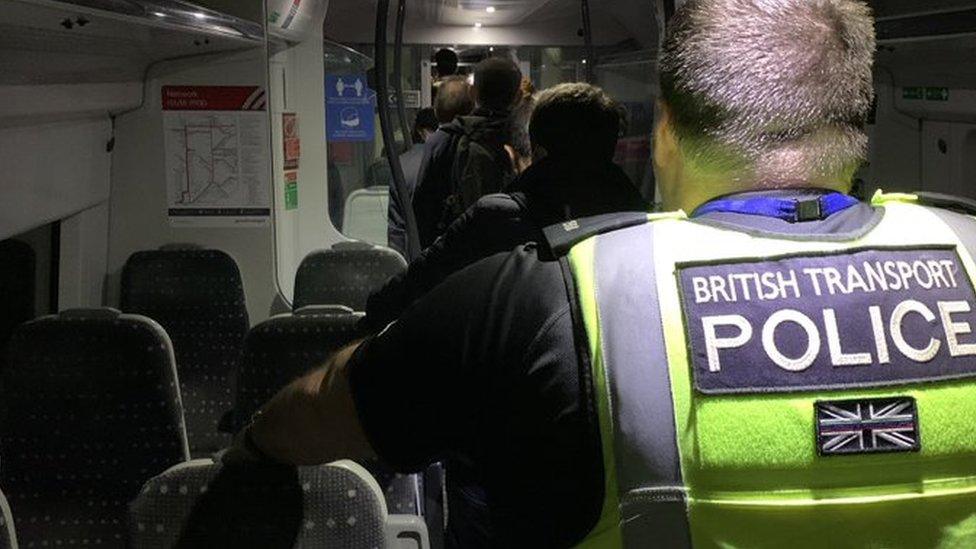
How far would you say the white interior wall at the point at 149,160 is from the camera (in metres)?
4.76

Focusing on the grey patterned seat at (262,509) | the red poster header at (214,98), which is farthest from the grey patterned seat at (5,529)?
the red poster header at (214,98)

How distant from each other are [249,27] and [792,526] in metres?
3.55

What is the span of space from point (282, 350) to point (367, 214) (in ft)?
12.1

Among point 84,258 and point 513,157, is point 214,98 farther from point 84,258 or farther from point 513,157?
point 513,157

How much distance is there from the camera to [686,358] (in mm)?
1042

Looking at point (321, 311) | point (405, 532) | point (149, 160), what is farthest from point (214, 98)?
point (405, 532)

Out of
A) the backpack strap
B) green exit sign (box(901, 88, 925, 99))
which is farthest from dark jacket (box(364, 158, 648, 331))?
green exit sign (box(901, 88, 925, 99))

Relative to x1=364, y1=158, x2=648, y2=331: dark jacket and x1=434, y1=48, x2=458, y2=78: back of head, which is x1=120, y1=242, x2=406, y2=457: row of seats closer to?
x1=364, y1=158, x2=648, y2=331: dark jacket

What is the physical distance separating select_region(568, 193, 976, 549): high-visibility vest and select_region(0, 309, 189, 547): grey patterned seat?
2075 mm

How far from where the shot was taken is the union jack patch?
1.03 meters

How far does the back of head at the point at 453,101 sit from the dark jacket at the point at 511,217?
2.53 m

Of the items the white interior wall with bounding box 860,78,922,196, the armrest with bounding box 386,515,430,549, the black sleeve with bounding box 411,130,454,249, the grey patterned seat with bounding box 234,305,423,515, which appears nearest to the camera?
the armrest with bounding box 386,515,430,549

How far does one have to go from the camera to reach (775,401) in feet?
3.39

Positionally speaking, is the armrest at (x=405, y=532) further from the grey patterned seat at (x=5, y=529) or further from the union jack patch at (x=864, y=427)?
the union jack patch at (x=864, y=427)
